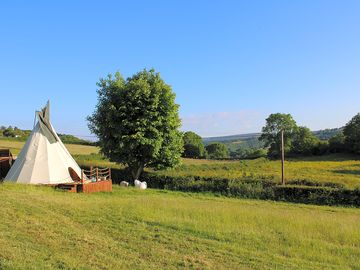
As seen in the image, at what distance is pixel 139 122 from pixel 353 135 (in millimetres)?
51722

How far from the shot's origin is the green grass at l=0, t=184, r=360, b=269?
24.9ft

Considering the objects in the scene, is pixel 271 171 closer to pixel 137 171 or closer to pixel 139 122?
pixel 137 171

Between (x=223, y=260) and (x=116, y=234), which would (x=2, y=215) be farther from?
(x=223, y=260)

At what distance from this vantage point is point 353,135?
222ft

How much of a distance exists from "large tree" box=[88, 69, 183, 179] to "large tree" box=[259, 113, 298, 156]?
56.9m

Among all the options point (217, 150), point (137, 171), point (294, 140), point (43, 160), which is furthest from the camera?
point (217, 150)

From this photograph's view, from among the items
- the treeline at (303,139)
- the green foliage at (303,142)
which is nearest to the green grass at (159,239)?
the treeline at (303,139)

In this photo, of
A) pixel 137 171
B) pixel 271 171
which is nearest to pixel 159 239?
pixel 137 171

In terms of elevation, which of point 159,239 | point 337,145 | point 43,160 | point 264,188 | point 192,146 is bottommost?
point 264,188

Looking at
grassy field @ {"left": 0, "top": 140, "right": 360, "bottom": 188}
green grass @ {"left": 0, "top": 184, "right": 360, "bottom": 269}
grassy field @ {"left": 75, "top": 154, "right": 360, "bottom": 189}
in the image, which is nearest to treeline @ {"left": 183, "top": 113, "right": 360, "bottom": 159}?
grassy field @ {"left": 0, "top": 140, "right": 360, "bottom": 188}

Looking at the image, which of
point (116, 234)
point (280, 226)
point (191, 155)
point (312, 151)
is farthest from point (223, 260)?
point (191, 155)

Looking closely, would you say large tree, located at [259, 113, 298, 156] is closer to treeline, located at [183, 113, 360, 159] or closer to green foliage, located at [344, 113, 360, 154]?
treeline, located at [183, 113, 360, 159]

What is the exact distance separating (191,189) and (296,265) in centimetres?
2260

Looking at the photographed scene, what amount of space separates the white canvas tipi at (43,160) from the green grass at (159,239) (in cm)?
1051
